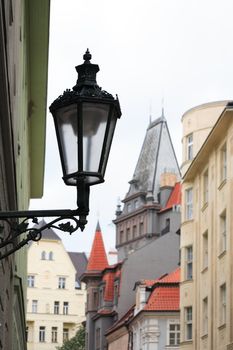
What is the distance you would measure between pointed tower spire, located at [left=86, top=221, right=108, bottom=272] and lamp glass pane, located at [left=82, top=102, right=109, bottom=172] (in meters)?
76.0

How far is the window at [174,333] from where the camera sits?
5491 cm

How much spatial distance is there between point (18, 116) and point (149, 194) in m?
77.4

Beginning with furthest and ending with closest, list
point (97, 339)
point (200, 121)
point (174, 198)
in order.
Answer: point (174, 198) < point (97, 339) < point (200, 121)

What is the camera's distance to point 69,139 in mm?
5547

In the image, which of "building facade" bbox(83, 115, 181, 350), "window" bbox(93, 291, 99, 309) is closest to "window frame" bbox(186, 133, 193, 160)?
"building facade" bbox(83, 115, 181, 350)

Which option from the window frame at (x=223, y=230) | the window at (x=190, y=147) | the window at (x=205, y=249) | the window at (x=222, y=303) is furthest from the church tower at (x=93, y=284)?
the window at (x=222, y=303)

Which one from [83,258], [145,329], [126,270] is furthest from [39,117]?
[83,258]

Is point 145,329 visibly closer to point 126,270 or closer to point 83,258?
point 126,270

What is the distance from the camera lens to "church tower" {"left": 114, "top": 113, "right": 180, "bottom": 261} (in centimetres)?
8775

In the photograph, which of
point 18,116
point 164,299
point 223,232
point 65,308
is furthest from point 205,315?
point 65,308

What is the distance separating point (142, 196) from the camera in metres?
91.4

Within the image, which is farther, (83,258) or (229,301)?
(83,258)

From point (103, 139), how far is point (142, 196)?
85979mm

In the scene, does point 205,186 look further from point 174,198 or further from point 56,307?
point 56,307
